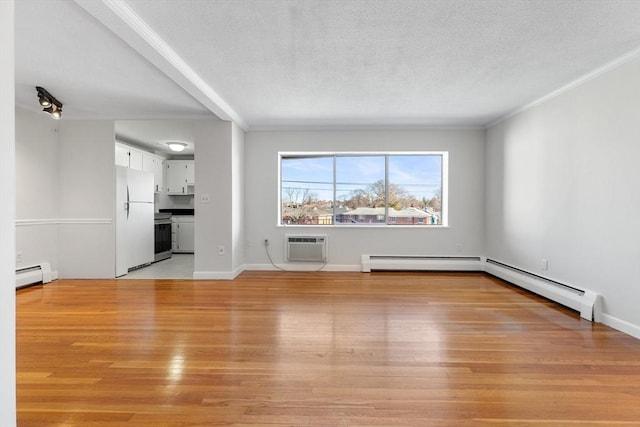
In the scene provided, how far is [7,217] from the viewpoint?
1.23m

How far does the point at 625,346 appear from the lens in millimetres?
2500

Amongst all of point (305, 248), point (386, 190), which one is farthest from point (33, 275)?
point (386, 190)

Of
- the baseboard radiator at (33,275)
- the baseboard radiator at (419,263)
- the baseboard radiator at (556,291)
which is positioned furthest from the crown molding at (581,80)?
the baseboard radiator at (33,275)

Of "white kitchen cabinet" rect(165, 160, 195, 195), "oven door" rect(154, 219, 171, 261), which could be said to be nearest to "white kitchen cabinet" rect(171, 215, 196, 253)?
"oven door" rect(154, 219, 171, 261)

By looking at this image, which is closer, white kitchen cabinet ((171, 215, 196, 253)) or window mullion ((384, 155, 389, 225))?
window mullion ((384, 155, 389, 225))

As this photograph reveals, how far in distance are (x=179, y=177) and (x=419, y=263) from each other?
5.60 meters

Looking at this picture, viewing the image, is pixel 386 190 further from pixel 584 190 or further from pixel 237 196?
pixel 584 190

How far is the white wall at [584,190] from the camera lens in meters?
2.79

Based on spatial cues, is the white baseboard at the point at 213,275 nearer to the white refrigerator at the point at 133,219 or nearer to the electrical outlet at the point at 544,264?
the white refrigerator at the point at 133,219

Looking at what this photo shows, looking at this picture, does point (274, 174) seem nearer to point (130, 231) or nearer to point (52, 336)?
point (130, 231)

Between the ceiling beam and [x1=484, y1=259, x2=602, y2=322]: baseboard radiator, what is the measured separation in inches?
174

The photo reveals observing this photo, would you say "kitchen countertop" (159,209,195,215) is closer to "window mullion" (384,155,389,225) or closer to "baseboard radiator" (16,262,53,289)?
"baseboard radiator" (16,262,53,289)

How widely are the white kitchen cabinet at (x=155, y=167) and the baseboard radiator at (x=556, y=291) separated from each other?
652cm

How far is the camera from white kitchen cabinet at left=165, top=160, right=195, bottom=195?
Answer: 7488mm
